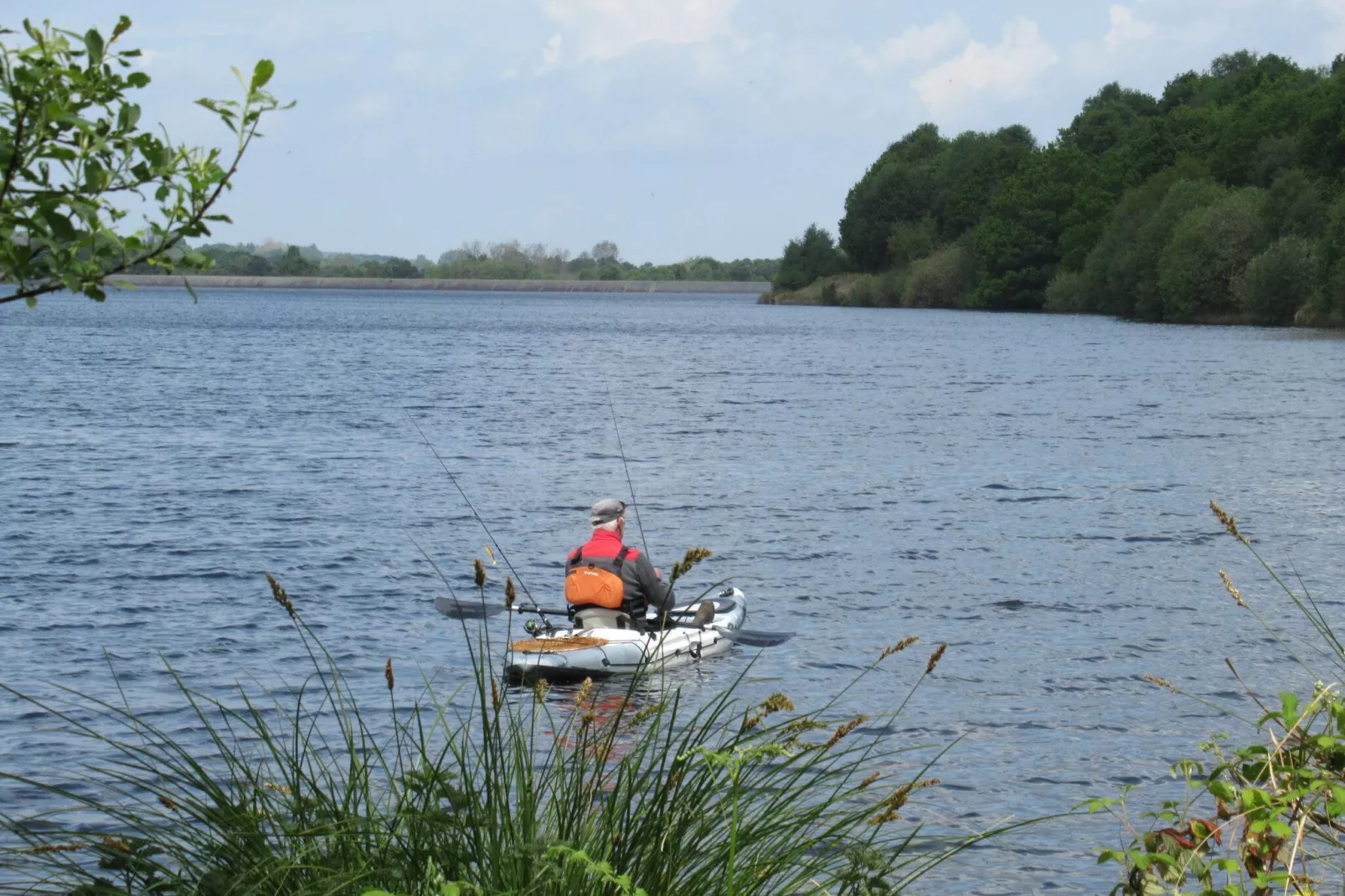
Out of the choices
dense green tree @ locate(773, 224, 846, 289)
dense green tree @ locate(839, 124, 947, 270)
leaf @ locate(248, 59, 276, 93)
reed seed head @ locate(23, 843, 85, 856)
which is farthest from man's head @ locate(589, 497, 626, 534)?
dense green tree @ locate(773, 224, 846, 289)

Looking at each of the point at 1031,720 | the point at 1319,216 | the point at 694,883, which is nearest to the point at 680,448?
the point at 1031,720

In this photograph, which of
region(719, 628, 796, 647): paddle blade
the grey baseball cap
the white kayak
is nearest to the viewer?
the white kayak

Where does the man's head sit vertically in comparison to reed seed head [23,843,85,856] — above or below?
below

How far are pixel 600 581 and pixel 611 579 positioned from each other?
0.10 metres

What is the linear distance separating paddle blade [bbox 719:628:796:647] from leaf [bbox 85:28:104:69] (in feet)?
36.5

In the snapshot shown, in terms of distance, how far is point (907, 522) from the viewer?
2259 centimetres

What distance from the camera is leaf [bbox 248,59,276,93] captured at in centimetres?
360

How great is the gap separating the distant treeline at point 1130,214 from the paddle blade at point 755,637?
62628mm

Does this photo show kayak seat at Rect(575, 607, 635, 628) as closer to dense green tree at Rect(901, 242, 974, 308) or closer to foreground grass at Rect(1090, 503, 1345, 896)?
foreground grass at Rect(1090, 503, 1345, 896)

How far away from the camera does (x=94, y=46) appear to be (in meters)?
3.35

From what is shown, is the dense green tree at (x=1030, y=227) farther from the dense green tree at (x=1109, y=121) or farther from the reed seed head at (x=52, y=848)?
the reed seed head at (x=52, y=848)

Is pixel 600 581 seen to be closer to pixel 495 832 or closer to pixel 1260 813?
pixel 495 832

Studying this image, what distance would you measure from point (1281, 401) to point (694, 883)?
39452 millimetres

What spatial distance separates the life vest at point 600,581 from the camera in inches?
493
